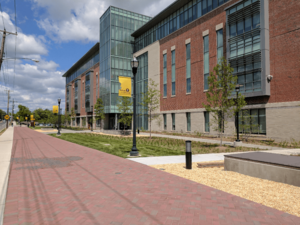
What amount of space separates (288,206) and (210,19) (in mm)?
28468

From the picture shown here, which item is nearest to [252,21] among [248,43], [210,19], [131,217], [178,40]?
[248,43]

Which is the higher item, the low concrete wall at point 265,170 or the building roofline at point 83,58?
the building roofline at point 83,58

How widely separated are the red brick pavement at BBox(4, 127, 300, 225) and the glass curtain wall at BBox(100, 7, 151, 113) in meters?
40.4

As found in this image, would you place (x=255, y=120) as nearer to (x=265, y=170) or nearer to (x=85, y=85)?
(x=265, y=170)

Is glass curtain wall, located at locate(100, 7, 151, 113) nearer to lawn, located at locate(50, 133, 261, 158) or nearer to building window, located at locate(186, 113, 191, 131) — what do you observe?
building window, located at locate(186, 113, 191, 131)

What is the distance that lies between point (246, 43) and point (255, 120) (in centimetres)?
822

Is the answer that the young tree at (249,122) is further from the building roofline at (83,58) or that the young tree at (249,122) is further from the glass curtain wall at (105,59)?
the building roofline at (83,58)

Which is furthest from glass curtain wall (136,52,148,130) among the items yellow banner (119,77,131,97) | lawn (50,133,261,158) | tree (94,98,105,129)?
yellow banner (119,77,131,97)

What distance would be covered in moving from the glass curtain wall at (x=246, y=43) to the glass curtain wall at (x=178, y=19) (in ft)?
15.4

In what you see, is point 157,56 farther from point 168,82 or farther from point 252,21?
point 252,21

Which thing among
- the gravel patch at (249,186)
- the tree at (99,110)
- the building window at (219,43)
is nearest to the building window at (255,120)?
the building window at (219,43)

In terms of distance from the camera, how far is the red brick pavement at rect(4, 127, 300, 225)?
14.3 feet

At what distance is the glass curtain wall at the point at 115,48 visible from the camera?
47344mm

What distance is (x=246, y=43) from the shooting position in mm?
23734
